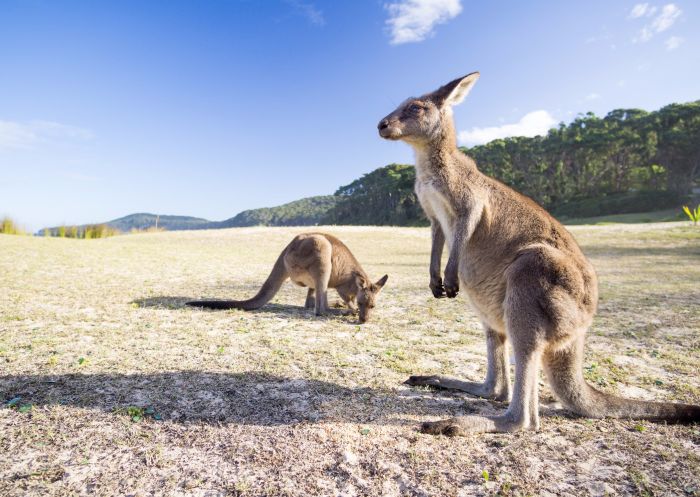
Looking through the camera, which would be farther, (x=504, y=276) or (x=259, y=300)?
(x=259, y=300)

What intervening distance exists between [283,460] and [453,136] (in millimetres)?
2670

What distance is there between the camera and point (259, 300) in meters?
5.76

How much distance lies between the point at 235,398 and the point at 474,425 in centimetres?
168

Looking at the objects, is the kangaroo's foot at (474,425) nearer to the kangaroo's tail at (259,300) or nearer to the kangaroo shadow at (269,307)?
the kangaroo shadow at (269,307)

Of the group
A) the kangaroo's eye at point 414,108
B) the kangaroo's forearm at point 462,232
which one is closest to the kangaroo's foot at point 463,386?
the kangaroo's forearm at point 462,232

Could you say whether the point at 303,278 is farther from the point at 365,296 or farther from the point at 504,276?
the point at 504,276

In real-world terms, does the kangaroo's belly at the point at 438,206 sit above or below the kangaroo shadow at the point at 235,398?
above

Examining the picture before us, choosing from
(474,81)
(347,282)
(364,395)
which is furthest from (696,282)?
(364,395)

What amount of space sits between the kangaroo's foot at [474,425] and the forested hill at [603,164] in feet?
111

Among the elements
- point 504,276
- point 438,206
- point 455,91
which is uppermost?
point 455,91

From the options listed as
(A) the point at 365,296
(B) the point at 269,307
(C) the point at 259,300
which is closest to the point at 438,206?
(A) the point at 365,296

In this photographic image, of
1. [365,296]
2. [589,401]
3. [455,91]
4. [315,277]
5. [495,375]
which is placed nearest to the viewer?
[589,401]

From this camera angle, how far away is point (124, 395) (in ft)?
9.32

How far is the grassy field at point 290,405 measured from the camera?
2051 millimetres
